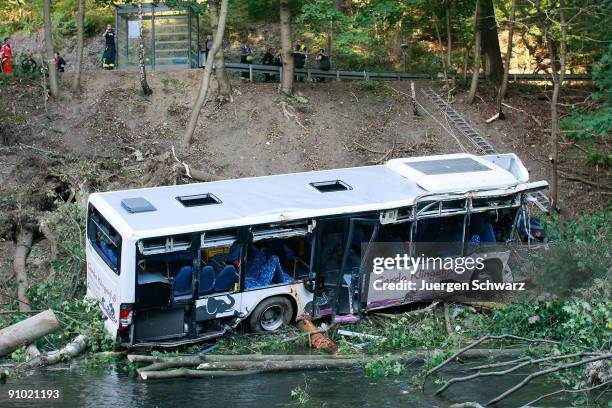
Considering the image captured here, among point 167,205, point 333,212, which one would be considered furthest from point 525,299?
point 167,205

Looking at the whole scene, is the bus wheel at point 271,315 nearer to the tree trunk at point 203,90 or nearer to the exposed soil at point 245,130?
the exposed soil at point 245,130

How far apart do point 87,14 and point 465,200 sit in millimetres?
23268

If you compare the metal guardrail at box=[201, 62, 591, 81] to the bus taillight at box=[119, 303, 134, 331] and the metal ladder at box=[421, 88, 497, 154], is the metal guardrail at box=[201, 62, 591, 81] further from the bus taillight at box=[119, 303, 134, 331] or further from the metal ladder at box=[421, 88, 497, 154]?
the bus taillight at box=[119, 303, 134, 331]

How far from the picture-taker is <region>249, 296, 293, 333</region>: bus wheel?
15.1 m

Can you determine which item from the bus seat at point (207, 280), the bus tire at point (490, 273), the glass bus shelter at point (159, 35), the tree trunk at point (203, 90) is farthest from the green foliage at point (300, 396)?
the glass bus shelter at point (159, 35)

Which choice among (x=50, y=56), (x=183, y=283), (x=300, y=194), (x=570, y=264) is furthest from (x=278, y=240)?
(x=50, y=56)

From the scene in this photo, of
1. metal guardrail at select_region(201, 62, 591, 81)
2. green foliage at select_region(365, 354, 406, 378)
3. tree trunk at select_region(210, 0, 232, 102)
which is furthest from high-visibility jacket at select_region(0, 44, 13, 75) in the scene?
green foliage at select_region(365, 354, 406, 378)

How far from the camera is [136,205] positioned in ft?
47.4

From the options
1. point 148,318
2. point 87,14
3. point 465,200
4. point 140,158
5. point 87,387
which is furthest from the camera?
point 87,14

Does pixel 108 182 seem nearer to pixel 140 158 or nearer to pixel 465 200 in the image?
pixel 140 158

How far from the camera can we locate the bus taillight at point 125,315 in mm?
13688

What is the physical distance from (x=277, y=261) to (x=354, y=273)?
1.48 metres

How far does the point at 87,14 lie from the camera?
35.0 m

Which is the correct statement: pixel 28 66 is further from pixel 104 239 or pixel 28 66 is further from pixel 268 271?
pixel 268 271
